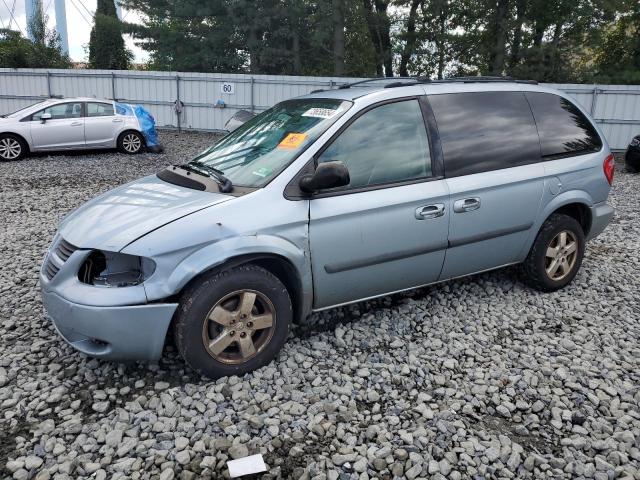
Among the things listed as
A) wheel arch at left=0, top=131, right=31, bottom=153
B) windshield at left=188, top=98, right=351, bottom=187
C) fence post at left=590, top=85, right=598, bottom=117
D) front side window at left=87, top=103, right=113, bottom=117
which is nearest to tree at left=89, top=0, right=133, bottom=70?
front side window at left=87, top=103, right=113, bottom=117

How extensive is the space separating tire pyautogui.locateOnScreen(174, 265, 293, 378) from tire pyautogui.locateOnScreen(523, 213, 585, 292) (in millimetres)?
2338

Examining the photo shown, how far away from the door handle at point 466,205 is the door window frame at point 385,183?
0.75 ft

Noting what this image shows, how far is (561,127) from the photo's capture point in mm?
4613

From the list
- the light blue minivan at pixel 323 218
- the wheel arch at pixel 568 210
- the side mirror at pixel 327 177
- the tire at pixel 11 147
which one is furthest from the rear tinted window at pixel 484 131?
the tire at pixel 11 147

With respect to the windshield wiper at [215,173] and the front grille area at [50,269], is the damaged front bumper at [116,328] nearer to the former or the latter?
the front grille area at [50,269]

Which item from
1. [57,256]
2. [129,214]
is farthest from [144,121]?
[129,214]

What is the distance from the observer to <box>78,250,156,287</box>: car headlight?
10.1 feet

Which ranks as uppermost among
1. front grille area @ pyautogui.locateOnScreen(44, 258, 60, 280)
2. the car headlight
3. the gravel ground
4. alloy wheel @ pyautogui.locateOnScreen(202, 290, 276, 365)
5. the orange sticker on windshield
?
the orange sticker on windshield

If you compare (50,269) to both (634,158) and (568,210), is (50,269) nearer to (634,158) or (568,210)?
(568,210)

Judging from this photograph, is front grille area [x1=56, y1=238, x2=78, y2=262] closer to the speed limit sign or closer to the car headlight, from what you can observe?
the car headlight

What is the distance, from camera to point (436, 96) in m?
4.05

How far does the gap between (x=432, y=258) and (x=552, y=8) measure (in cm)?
2156

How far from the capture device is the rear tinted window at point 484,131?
400cm

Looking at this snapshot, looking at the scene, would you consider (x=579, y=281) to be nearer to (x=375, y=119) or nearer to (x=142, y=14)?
(x=375, y=119)
